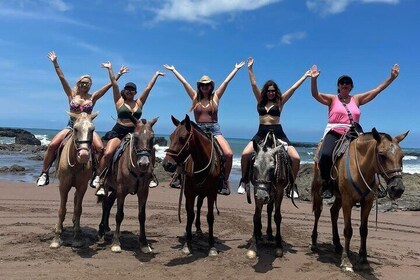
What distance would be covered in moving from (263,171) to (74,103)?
430 cm

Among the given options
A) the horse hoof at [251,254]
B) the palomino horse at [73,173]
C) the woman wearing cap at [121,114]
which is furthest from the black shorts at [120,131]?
the horse hoof at [251,254]

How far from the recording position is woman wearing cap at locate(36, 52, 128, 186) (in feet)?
28.2

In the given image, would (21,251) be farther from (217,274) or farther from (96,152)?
(217,274)

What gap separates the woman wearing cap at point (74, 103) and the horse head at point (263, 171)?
3.42 m

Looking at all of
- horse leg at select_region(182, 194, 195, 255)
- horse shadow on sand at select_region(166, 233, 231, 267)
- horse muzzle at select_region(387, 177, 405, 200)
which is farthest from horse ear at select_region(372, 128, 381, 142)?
horse shadow on sand at select_region(166, 233, 231, 267)

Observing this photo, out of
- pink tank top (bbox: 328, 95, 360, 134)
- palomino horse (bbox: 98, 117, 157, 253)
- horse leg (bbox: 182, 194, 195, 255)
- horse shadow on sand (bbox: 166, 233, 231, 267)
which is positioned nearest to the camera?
palomino horse (bbox: 98, 117, 157, 253)

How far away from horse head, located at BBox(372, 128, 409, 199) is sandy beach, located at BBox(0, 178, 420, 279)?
5.93 feet

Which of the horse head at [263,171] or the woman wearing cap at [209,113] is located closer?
the horse head at [263,171]

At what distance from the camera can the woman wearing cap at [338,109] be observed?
812 cm

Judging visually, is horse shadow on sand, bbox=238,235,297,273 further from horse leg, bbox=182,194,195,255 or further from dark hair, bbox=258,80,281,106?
dark hair, bbox=258,80,281,106

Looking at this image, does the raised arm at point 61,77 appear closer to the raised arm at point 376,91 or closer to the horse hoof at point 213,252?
the horse hoof at point 213,252

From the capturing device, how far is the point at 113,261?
733cm

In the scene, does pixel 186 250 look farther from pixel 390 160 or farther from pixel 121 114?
pixel 390 160

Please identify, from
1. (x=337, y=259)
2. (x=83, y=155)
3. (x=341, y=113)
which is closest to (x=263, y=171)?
(x=341, y=113)
